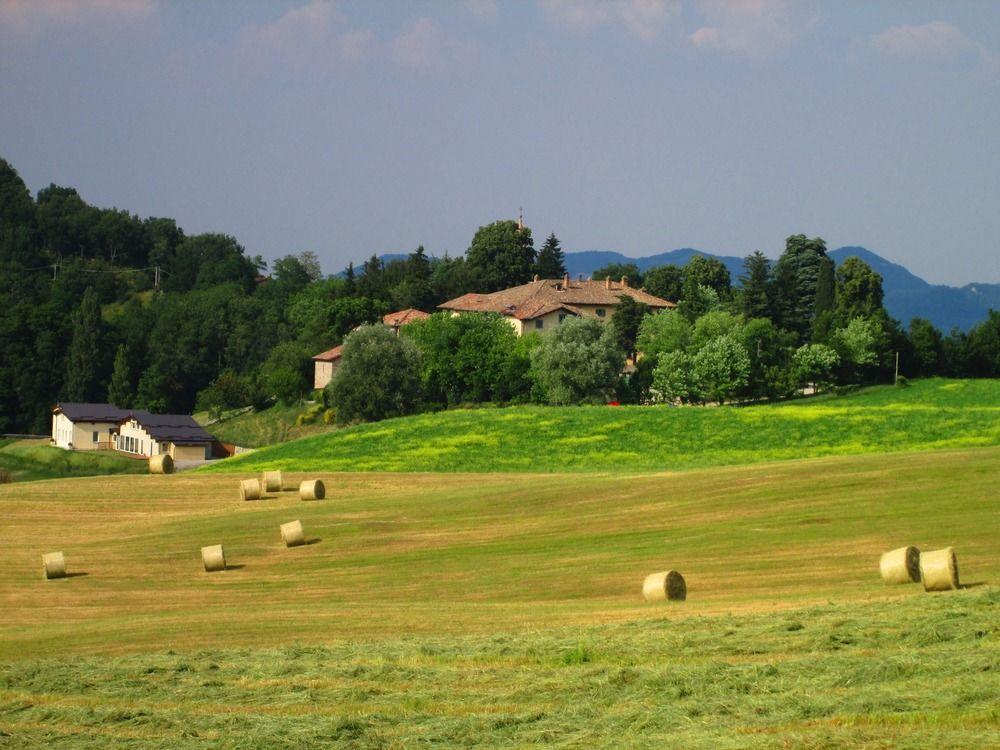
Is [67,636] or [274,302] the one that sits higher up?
[274,302]

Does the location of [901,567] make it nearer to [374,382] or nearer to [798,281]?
[374,382]

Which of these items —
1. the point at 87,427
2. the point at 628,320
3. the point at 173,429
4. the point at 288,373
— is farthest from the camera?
the point at 628,320

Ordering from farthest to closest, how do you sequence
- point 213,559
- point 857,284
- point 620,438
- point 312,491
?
point 857,284 → point 620,438 → point 312,491 → point 213,559

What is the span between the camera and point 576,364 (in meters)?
95.2

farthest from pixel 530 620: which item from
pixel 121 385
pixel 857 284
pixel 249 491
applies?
pixel 121 385

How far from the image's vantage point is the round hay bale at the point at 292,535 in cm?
3072

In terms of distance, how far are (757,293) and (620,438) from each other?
6656 cm

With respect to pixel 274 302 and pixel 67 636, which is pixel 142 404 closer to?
pixel 274 302

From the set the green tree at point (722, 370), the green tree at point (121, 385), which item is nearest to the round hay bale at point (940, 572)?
the green tree at point (722, 370)

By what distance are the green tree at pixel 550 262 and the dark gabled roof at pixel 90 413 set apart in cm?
6825

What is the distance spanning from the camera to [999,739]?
36.4 feet

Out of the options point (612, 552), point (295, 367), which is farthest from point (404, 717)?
point (295, 367)

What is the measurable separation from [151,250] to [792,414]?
510 ft

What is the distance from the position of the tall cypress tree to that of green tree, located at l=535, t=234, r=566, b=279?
2123 inches
